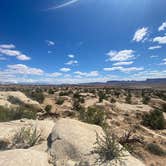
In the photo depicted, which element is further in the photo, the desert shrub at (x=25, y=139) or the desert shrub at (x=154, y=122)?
the desert shrub at (x=154, y=122)

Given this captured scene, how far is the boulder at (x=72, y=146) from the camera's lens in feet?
17.4

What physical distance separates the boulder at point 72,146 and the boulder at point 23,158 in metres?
0.40

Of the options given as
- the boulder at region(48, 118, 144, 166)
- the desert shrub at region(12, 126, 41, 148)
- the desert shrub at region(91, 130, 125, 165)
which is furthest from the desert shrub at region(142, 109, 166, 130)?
the desert shrub at region(12, 126, 41, 148)

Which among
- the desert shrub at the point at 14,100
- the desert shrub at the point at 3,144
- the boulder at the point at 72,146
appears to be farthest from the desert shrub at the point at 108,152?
the desert shrub at the point at 14,100

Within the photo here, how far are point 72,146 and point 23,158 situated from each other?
146 cm

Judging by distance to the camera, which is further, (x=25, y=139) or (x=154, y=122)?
(x=154, y=122)

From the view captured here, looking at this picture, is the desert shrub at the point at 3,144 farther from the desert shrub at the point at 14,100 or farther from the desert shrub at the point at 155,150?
the desert shrub at the point at 14,100

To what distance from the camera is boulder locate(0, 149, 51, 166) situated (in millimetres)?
4596

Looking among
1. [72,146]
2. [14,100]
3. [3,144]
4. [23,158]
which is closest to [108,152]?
[72,146]

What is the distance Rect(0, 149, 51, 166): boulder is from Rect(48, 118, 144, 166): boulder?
15.6 inches

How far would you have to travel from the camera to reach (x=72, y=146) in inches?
224

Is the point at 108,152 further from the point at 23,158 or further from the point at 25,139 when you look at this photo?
the point at 25,139

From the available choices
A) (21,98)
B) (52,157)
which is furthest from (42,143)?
(21,98)

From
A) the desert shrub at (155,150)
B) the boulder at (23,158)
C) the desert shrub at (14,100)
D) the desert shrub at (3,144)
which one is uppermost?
the desert shrub at (14,100)
